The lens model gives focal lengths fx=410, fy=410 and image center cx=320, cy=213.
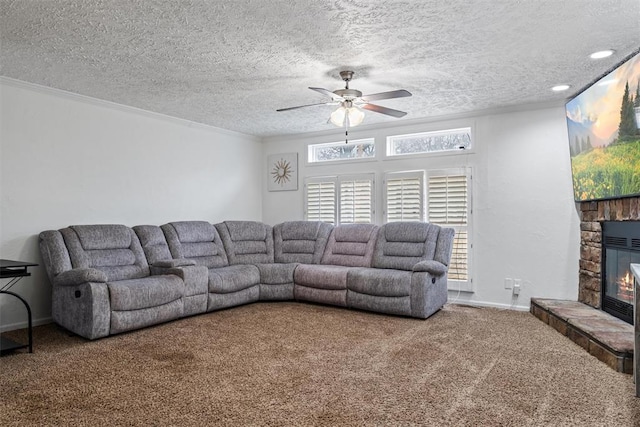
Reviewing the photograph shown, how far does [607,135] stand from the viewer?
3.69 metres

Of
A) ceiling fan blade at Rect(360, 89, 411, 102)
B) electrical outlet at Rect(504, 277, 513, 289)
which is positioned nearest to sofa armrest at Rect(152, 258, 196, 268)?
ceiling fan blade at Rect(360, 89, 411, 102)

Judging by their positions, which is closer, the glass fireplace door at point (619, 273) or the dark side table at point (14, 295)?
the dark side table at point (14, 295)

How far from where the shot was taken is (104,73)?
381 cm

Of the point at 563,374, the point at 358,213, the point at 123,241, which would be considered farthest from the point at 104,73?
the point at 563,374

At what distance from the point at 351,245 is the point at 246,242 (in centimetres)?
149

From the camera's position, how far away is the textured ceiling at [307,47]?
2.63 metres

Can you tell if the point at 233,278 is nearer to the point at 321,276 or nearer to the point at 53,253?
the point at 321,276

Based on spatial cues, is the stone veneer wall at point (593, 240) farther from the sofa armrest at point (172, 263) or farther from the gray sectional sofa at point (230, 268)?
the sofa armrest at point (172, 263)

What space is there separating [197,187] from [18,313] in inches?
102

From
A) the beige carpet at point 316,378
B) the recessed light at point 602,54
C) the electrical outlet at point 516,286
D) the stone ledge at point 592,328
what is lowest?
the beige carpet at point 316,378

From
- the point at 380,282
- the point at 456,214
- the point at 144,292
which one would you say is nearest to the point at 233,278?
the point at 144,292

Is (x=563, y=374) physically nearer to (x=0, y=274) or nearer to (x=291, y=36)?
(x=291, y=36)

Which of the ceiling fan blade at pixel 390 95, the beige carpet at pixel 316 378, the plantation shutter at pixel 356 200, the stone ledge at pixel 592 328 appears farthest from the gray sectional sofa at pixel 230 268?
the ceiling fan blade at pixel 390 95

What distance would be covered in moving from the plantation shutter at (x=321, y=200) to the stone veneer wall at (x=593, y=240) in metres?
3.22
